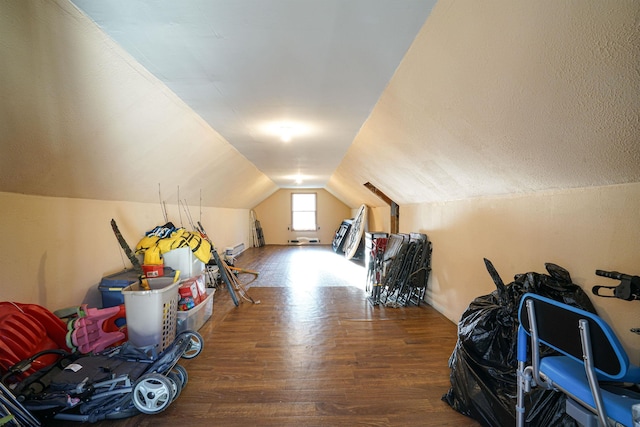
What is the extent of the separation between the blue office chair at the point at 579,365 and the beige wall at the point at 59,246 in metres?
3.09

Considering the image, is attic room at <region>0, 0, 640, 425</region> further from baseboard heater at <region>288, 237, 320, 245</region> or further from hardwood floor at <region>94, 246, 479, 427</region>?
baseboard heater at <region>288, 237, 320, 245</region>

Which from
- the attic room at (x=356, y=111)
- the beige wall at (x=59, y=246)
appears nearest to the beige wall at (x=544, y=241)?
the attic room at (x=356, y=111)

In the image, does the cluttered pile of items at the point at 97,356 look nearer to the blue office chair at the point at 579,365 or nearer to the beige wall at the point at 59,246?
the beige wall at the point at 59,246

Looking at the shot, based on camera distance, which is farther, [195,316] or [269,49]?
[195,316]

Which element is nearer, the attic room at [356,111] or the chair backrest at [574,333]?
the chair backrest at [574,333]

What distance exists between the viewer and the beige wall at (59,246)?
1.91 m

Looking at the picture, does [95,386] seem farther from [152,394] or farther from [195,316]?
[195,316]

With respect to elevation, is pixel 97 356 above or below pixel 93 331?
below

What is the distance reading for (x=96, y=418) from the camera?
167 cm

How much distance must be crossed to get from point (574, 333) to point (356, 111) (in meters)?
2.33

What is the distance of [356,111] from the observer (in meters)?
2.77

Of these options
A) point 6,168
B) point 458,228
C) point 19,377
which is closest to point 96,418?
point 19,377

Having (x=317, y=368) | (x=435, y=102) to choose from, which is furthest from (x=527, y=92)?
(x=317, y=368)

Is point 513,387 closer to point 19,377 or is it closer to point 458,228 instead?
point 458,228
